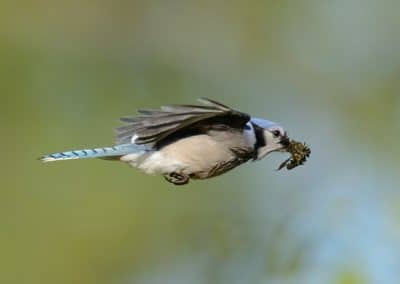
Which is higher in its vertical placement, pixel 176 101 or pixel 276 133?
pixel 276 133

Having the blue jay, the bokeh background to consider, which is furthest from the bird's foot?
the bokeh background

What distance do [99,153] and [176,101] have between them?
1021 millimetres

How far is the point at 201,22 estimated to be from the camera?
5.55 feet

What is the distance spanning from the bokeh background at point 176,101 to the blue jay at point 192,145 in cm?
80

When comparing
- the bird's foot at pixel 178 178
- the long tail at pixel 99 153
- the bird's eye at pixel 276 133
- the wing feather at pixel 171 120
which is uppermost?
the wing feather at pixel 171 120

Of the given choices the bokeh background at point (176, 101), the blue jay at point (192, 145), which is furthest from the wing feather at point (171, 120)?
the bokeh background at point (176, 101)

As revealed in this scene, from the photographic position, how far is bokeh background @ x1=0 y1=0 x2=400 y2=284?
1.55m

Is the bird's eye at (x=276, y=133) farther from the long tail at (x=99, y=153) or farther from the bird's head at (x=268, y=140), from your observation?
the long tail at (x=99, y=153)

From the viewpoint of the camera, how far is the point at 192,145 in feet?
2.26

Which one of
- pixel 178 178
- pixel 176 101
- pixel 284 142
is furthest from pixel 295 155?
pixel 176 101

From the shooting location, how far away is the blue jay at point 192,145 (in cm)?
66

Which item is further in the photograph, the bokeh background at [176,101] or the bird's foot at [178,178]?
the bokeh background at [176,101]

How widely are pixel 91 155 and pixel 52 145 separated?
996 millimetres

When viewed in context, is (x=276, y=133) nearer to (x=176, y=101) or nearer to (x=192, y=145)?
(x=192, y=145)
